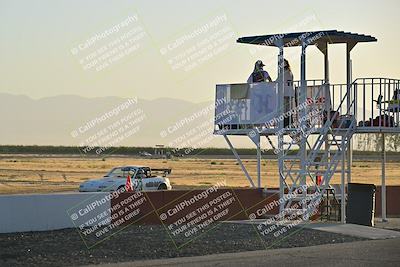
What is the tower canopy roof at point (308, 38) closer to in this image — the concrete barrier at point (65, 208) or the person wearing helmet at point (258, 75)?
the person wearing helmet at point (258, 75)

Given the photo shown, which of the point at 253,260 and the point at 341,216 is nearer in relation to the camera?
the point at 253,260

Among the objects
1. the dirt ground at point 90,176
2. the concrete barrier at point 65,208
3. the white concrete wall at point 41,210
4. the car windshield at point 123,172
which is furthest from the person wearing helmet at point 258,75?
the dirt ground at point 90,176

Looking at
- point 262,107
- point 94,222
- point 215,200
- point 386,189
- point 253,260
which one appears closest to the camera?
point 253,260

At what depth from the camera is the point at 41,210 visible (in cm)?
1900

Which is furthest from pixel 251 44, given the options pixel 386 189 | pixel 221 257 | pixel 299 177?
pixel 221 257

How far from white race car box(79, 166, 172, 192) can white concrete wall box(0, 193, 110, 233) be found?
1322cm

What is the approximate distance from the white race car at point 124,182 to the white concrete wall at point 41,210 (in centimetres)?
1322

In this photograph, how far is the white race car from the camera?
33375 millimetres

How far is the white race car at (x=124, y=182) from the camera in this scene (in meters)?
33.4

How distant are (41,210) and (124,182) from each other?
1498cm

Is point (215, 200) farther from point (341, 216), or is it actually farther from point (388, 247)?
point (388, 247)

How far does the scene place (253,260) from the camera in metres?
16.2

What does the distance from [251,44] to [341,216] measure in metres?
5.25

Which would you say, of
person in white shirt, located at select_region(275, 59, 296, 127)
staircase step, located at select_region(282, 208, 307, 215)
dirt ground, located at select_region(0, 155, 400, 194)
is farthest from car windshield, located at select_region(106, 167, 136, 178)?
staircase step, located at select_region(282, 208, 307, 215)
